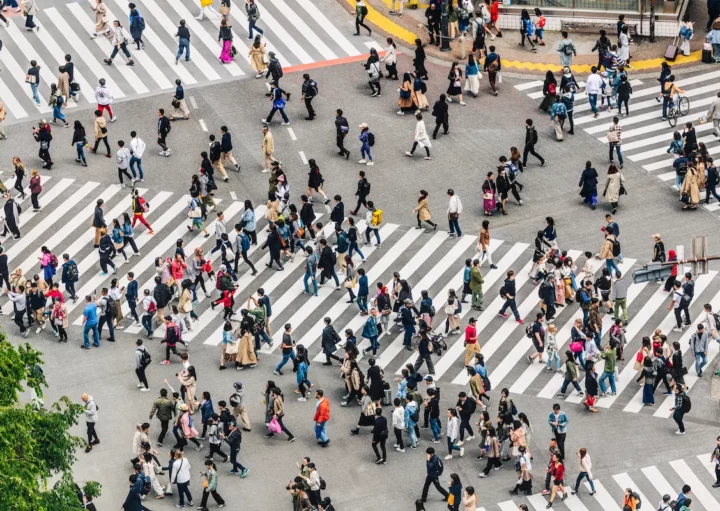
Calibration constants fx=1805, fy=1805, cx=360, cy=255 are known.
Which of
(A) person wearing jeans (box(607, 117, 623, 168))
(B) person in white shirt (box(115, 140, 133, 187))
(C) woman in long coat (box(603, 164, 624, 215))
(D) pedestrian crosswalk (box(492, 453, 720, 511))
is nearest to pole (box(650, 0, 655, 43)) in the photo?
(A) person wearing jeans (box(607, 117, 623, 168))

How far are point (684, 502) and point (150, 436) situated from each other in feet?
47.0

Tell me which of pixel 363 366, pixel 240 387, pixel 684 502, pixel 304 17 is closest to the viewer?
pixel 684 502

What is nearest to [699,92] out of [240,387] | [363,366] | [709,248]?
[709,248]

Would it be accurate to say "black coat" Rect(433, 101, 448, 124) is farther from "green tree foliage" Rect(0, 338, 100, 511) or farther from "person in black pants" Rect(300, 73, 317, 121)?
"green tree foliage" Rect(0, 338, 100, 511)

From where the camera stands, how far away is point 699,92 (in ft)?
209

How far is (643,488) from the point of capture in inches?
1850

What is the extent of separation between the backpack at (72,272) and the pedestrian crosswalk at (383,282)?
0.89m

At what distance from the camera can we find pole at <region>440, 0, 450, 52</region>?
65.2 meters

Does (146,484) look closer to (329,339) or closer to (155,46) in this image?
(329,339)

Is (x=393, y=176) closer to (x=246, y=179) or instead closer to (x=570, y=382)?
(x=246, y=179)

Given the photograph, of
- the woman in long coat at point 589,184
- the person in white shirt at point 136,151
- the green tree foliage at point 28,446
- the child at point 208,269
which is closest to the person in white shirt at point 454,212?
the woman in long coat at point 589,184

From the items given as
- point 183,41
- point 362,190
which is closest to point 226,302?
point 362,190

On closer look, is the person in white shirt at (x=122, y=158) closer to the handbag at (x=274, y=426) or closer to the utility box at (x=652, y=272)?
the handbag at (x=274, y=426)

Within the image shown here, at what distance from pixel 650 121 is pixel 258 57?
13821 millimetres
